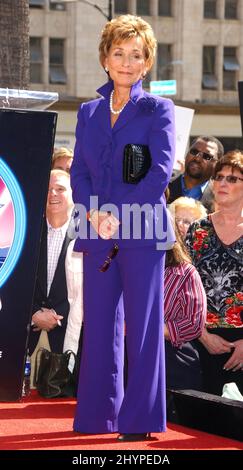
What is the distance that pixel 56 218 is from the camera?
6723mm

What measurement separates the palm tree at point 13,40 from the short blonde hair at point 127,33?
15.5 feet

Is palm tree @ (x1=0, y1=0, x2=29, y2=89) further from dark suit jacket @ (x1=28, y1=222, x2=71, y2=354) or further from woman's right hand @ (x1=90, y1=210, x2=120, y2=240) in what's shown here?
woman's right hand @ (x1=90, y1=210, x2=120, y2=240)

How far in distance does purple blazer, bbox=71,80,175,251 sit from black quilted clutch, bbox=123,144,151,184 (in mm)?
36

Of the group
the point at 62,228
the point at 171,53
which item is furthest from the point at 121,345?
the point at 171,53

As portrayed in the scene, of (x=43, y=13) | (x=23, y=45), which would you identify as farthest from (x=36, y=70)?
(x=23, y=45)

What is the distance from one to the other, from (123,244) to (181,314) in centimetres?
96

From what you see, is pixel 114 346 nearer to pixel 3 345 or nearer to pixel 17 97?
pixel 3 345

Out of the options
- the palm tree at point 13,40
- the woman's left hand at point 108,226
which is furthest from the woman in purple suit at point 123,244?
the palm tree at point 13,40

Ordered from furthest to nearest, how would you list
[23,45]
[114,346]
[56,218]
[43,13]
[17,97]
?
1. [43,13]
2. [23,45]
3. [56,218]
4. [17,97]
5. [114,346]

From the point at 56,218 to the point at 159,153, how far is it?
2.12 metres

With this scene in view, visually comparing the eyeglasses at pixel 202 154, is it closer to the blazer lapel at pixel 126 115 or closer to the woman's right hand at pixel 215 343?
the woman's right hand at pixel 215 343

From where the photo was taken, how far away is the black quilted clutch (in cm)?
469

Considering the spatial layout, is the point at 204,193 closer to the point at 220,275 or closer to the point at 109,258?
the point at 220,275

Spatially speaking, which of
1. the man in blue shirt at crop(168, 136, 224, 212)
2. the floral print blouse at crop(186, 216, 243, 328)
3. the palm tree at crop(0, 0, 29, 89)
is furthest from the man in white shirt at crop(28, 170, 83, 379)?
the palm tree at crop(0, 0, 29, 89)
